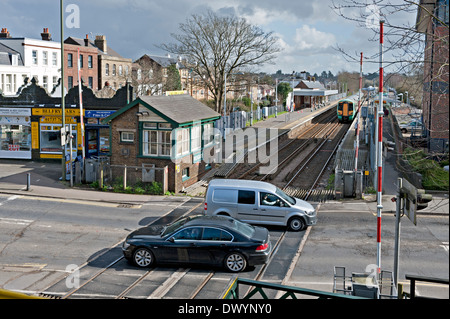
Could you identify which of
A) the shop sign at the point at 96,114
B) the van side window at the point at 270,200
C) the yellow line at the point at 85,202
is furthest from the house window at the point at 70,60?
the van side window at the point at 270,200

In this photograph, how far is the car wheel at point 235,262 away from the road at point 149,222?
238 millimetres

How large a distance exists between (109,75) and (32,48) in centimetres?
1330

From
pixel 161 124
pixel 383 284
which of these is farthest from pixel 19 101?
pixel 383 284

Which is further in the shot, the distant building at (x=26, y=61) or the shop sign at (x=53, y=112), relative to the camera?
the distant building at (x=26, y=61)

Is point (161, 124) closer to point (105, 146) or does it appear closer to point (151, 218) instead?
point (151, 218)

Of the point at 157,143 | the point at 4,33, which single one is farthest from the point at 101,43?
the point at 157,143

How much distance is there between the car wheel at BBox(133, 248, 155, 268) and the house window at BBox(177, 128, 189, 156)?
1043 cm

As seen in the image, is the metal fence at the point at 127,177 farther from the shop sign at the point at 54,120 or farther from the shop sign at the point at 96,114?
the shop sign at the point at 54,120

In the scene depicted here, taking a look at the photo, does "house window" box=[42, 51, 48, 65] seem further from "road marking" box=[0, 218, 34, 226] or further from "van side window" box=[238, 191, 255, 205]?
"van side window" box=[238, 191, 255, 205]

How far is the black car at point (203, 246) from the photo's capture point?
1377 centimetres

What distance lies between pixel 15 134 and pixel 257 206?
19.3 metres

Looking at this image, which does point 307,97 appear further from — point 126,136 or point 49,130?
point 126,136

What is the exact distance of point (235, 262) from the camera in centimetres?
1379

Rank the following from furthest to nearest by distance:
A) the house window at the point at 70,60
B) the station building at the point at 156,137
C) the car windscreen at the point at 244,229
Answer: the house window at the point at 70,60 → the station building at the point at 156,137 → the car windscreen at the point at 244,229
